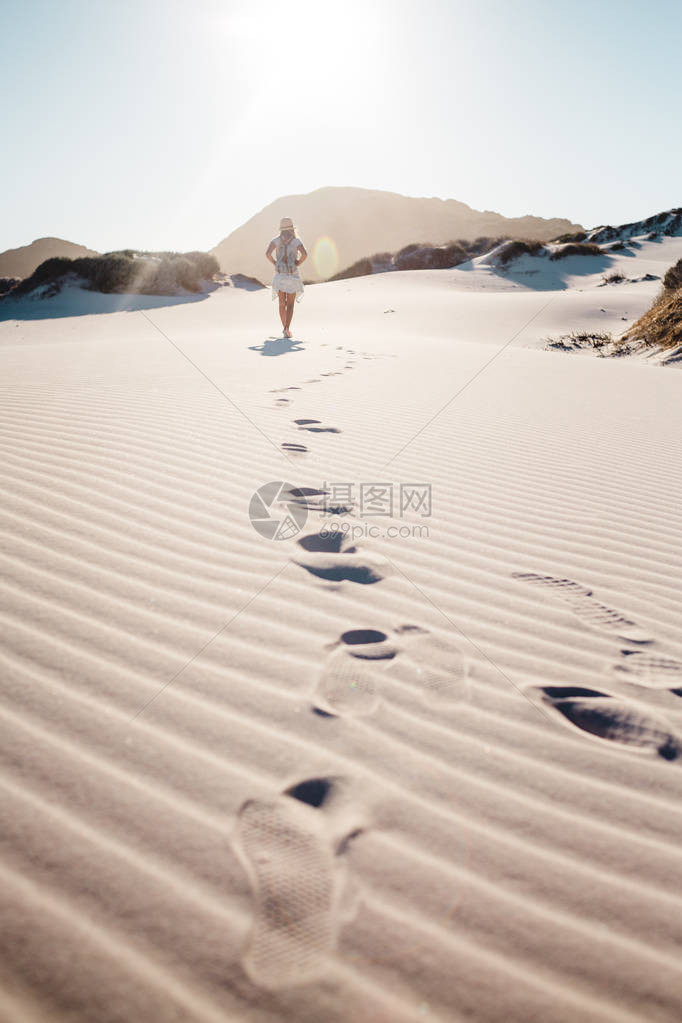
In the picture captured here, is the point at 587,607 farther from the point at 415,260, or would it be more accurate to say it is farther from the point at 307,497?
the point at 415,260

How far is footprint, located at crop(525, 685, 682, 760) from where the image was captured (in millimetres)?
1558

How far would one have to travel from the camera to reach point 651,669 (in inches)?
73.3

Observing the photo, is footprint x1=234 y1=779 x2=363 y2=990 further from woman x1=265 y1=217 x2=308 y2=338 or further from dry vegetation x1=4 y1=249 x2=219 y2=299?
dry vegetation x1=4 y1=249 x2=219 y2=299

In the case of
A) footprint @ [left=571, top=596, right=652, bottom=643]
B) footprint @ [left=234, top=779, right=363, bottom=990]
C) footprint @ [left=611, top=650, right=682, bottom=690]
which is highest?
footprint @ [left=571, top=596, right=652, bottom=643]

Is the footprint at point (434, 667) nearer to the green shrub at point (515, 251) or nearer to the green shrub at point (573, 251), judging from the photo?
the green shrub at point (515, 251)

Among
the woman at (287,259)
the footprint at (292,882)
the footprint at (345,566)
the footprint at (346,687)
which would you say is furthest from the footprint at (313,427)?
the woman at (287,259)

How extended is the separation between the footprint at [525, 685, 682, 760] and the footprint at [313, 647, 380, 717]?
50 centimetres

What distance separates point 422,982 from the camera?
100 centimetres

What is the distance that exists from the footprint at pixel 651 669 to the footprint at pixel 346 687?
86cm

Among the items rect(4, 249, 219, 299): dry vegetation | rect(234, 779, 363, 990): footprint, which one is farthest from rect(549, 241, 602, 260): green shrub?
rect(234, 779, 363, 990): footprint

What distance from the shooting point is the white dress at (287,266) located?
8.91 metres

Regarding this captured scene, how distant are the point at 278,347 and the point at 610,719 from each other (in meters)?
7.95

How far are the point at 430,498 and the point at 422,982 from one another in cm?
239

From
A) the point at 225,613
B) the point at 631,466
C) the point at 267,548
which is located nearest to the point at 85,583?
the point at 225,613
